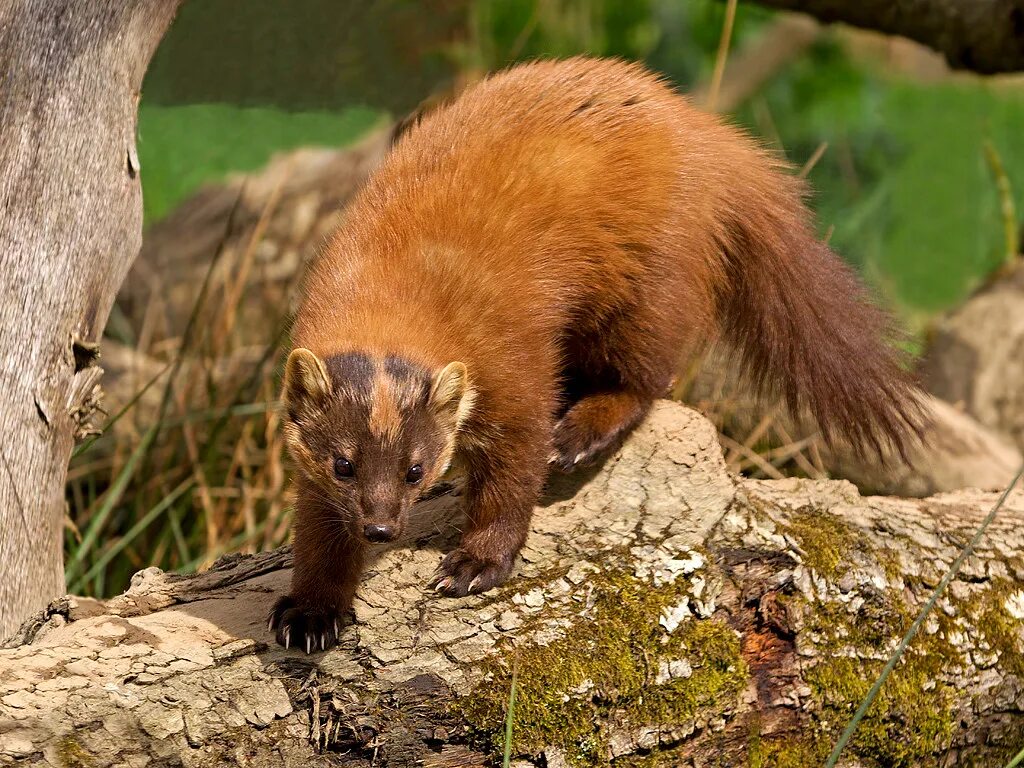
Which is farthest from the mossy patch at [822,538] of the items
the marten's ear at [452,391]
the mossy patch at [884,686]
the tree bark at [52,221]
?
the tree bark at [52,221]

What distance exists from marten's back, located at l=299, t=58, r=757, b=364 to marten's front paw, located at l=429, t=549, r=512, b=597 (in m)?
0.74

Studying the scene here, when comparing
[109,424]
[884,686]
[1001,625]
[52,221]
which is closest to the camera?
[884,686]

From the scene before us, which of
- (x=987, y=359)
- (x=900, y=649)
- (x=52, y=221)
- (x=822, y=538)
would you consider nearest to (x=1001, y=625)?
(x=822, y=538)

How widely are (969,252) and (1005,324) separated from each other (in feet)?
13.0

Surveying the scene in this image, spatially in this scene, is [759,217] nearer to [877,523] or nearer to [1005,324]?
[877,523]

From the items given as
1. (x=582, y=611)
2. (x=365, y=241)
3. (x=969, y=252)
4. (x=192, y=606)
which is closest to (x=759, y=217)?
(x=365, y=241)

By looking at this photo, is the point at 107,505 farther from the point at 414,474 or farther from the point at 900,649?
the point at 900,649

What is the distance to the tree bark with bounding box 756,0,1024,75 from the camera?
5.72m

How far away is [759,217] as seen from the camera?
467 cm

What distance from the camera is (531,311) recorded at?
13.7 feet

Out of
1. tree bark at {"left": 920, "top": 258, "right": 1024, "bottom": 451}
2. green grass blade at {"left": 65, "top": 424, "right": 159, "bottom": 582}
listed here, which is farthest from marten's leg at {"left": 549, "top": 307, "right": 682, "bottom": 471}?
tree bark at {"left": 920, "top": 258, "right": 1024, "bottom": 451}

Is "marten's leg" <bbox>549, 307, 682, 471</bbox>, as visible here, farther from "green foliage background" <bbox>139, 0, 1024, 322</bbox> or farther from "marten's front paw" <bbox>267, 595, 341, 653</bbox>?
"green foliage background" <bbox>139, 0, 1024, 322</bbox>

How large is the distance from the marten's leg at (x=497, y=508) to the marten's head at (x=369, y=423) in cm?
21

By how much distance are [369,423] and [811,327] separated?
1804 millimetres
